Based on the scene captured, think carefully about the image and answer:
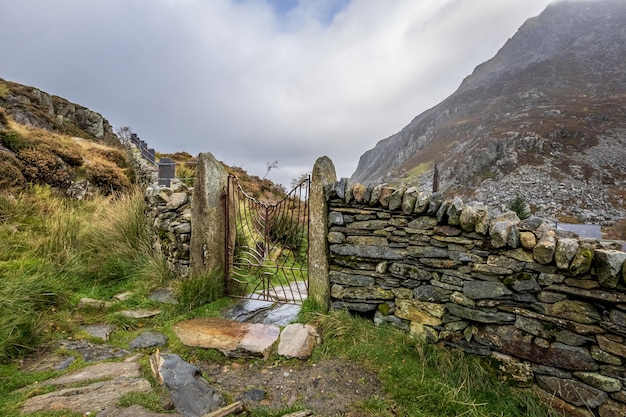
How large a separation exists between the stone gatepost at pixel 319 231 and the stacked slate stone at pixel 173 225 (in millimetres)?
2213

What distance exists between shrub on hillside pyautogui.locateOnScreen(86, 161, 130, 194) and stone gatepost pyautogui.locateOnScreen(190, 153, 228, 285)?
29.6 ft

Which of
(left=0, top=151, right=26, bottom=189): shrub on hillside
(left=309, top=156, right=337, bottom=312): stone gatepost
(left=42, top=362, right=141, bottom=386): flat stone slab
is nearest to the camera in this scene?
(left=42, top=362, right=141, bottom=386): flat stone slab

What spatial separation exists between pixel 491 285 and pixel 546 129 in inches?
2377

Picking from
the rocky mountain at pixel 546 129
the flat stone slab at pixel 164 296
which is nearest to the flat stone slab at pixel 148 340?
the flat stone slab at pixel 164 296

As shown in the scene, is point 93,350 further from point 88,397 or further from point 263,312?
point 263,312

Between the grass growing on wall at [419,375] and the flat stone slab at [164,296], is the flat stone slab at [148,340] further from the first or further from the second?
the grass growing on wall at [419,375]

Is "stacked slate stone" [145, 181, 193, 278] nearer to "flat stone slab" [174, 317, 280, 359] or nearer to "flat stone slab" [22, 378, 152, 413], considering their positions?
"flat stone slab" [174, 317, 280, 359]

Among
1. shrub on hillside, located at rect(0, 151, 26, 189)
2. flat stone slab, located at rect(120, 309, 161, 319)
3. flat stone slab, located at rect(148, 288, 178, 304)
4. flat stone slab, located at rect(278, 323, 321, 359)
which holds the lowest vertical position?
flat stone slab, located at rect(278, 323, 321, 359)

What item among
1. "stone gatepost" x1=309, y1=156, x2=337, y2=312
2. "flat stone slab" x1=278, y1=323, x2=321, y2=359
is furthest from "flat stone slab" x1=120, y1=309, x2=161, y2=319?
"stone gatepost" x1=309, y1=156, x2=337, y2=312

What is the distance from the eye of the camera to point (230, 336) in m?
3.76

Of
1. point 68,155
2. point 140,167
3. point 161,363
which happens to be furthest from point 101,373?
point 140,167

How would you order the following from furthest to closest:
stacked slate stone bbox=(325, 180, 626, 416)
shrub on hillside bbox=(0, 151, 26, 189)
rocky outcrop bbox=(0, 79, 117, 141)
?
rocky outcrop bbox=(0, 79, 117, 141), shrub on hillside bbox=(0, 151, 26, 189), stacked slate stone bbox=(325, 180, 626, 416)

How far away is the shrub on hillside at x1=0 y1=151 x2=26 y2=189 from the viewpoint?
834cm

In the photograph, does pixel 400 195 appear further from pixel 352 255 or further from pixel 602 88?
pixel 602 88
